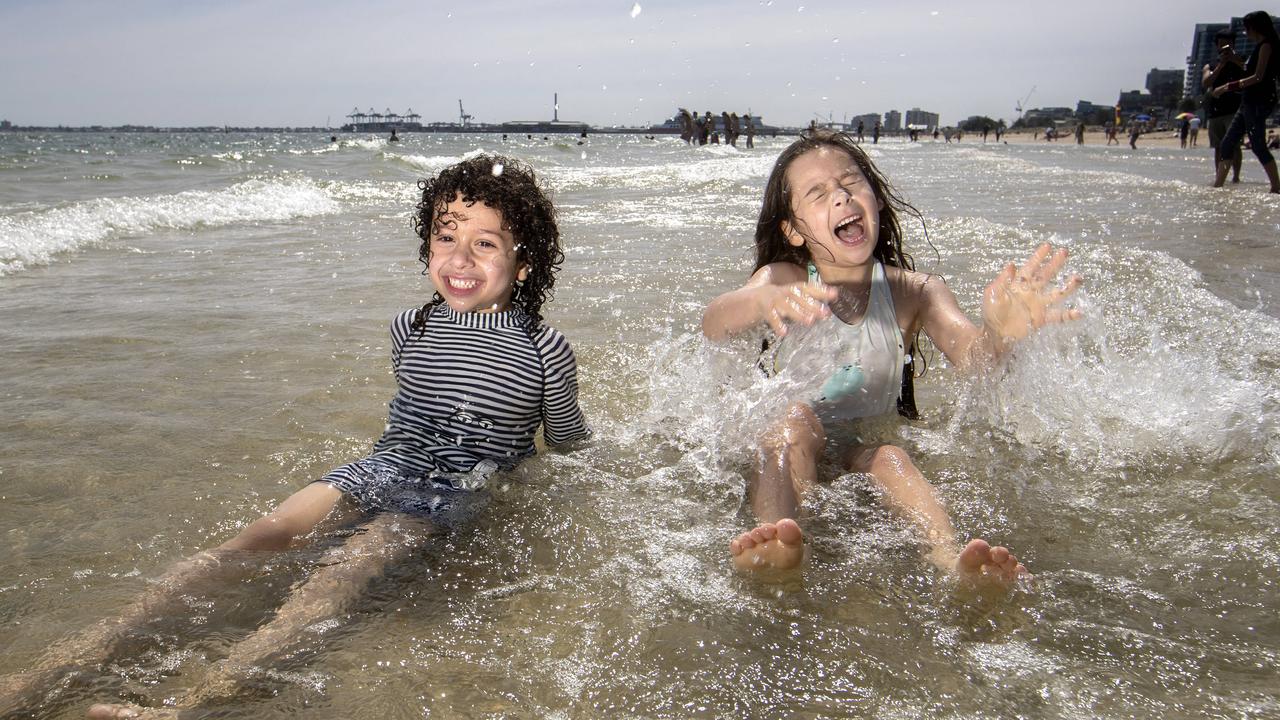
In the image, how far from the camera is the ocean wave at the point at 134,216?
280 inches

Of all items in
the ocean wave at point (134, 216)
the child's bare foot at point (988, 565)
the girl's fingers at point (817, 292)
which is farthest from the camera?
the ocean wave at point (134, 216)

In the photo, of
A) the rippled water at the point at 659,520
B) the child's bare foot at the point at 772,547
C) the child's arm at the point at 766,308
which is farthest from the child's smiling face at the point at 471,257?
the child's bare foot at the point at 772,547

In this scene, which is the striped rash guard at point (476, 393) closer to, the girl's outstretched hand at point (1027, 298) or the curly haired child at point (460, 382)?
the curly haired child at point (460, 382)

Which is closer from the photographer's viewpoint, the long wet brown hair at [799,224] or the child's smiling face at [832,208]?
the child's smiling face at [832,208]

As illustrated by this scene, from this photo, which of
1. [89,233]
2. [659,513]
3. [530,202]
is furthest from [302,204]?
[659,513]

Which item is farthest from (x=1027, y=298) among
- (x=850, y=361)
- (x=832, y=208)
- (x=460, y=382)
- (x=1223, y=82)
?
(x=1223, y=82)

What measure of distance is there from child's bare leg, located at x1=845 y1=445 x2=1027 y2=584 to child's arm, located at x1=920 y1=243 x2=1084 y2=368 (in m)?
0.60

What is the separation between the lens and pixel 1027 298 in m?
2.81

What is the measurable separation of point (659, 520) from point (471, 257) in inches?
42.1

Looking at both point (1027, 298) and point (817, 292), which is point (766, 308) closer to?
point (817, 292)

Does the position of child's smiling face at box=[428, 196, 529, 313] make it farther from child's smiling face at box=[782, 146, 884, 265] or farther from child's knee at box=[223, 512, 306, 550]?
child's smiling face at box=[782, 146, 884, 265]

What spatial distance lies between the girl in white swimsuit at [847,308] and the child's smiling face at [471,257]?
0.74 m

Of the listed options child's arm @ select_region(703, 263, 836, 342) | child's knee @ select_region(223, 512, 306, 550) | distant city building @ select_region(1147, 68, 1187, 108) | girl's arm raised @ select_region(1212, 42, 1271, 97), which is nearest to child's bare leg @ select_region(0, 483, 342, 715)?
child's knee @ select_region(223, 512, 306, 550)

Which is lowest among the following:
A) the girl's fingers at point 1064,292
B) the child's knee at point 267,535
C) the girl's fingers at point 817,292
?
the child's knee at point 267,535
